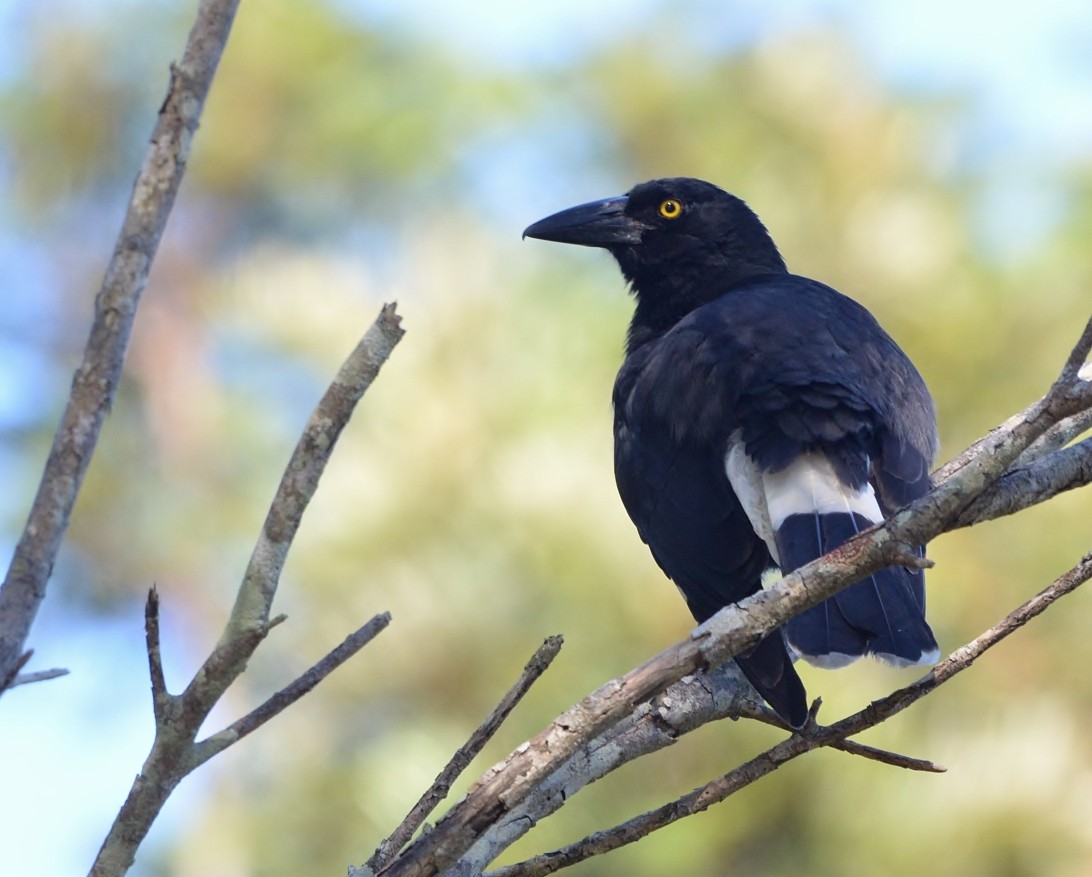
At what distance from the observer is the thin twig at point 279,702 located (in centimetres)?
186

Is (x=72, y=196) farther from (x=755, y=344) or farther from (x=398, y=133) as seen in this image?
(x=755, y=344)

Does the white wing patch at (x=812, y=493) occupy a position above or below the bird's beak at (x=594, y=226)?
below

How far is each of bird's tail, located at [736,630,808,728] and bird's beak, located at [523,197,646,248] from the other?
2433mm

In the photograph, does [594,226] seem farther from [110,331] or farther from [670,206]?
Result: [110,331]

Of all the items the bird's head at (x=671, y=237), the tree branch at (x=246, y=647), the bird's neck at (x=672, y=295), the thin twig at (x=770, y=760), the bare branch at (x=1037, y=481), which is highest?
the bird's head at (x=671, y=237)

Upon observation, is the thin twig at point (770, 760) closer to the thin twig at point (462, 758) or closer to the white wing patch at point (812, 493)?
the thin twig at point (462, 758)

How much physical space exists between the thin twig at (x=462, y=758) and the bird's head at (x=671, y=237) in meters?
3.27

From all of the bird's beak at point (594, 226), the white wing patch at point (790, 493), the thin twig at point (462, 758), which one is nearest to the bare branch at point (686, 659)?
the thin twig at point (462, 758)

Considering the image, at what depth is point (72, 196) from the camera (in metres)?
13.1

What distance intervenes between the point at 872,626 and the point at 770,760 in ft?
3.11

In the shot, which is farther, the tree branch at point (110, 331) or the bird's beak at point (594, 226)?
the bird's beak at point (594, 226)

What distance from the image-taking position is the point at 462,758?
2125 mm

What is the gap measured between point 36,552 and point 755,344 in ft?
7.82

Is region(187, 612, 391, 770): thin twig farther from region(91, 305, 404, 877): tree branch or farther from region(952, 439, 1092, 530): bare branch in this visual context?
region(952, 439, 1092, 530): bare branch
